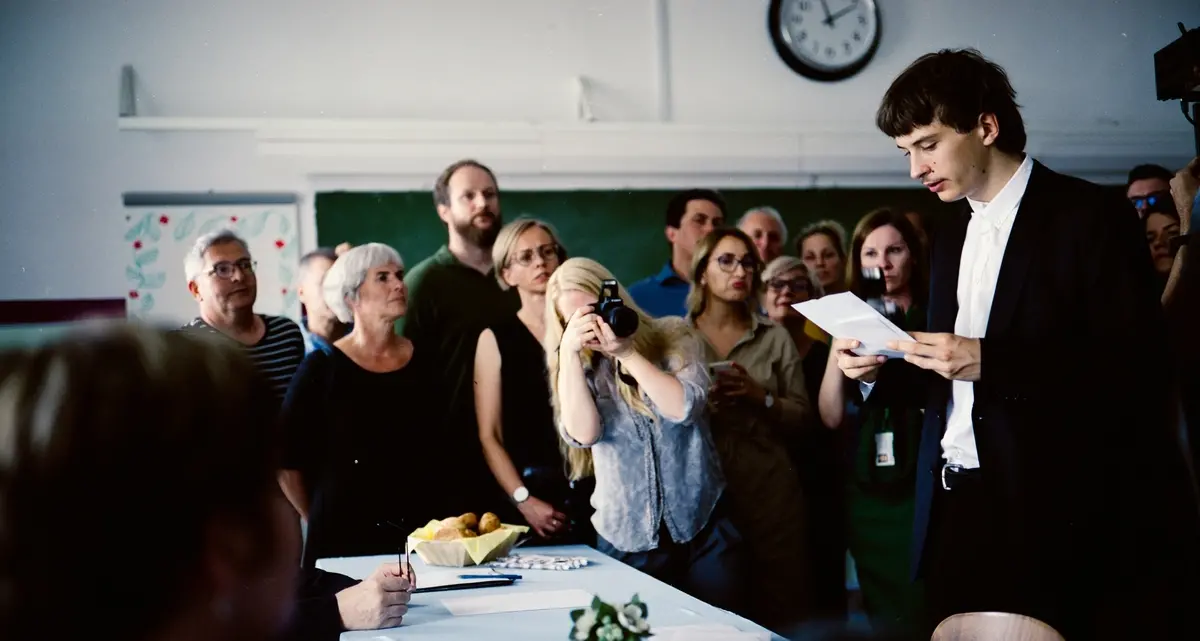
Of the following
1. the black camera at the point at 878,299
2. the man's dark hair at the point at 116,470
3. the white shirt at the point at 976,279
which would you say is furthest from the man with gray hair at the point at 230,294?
the man's dark hair at the point at 116,470

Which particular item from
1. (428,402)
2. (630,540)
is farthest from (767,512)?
(428,402)

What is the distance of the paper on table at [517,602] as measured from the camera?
197cm

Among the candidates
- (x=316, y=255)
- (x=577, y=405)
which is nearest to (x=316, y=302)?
(x=316, y=255)

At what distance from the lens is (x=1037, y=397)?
77.7 inches

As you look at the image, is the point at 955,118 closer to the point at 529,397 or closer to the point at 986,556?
the point at 986,556

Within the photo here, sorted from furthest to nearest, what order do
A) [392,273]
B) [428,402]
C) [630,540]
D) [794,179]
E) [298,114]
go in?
[794,179]
[298,114]
[392,273]
[428,402]
[630,540]

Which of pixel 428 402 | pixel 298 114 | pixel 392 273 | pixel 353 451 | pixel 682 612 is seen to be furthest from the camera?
pixel 298 114

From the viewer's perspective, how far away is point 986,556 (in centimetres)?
210

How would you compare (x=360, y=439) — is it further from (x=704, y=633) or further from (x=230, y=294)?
(x=704, y=633)

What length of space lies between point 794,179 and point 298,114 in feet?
7.35

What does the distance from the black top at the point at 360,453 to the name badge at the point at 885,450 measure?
1255 mm

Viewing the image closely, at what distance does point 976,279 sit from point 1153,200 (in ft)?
6.66

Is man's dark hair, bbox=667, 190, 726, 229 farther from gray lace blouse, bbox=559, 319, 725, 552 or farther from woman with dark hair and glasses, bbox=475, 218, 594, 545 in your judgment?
gray lace blouse, bbox=559, 319, 725, 552

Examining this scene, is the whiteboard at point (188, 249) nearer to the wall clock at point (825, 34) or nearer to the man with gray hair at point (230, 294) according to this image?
the man with gray hair at point (230, 294)
